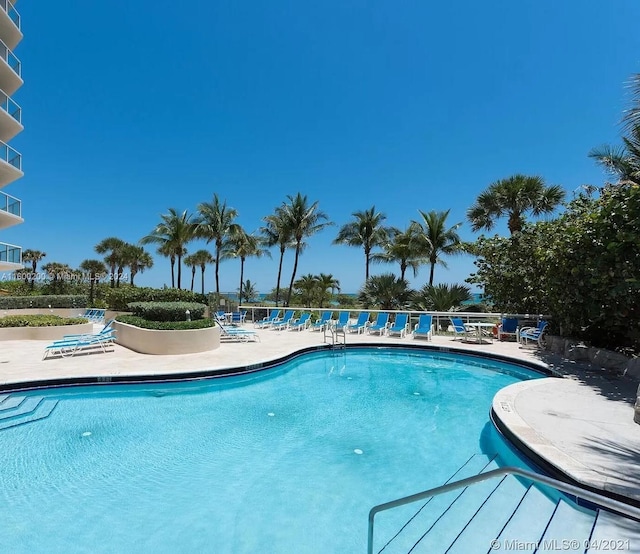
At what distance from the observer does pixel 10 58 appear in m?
18.8

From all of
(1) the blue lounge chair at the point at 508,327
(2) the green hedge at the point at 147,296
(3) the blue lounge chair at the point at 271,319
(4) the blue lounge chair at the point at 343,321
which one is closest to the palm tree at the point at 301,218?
(3) the blue lounge chair at the point at 271,319

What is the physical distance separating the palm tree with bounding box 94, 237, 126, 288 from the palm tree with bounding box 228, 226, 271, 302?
54.2ft

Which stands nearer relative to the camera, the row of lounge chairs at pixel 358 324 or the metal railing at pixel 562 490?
the metal railing at pixel 562 490

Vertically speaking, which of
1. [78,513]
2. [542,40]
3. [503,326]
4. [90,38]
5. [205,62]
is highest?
[90,38]

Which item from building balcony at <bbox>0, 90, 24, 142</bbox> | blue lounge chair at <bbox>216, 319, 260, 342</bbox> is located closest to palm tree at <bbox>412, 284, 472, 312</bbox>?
blue lounge chair at <bbox>216, 319, 260, 342</bbox>

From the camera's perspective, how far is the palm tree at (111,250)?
38250mm

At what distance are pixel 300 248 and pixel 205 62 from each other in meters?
13.5

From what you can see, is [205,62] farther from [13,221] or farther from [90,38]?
[13,221]

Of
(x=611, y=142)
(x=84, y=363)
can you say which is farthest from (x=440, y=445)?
(x=611, y=142)

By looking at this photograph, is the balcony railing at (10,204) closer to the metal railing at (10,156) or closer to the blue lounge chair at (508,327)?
the metal railing at (10,156)

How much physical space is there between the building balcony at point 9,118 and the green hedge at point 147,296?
10.7 meters

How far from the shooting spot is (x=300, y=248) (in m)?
26.3

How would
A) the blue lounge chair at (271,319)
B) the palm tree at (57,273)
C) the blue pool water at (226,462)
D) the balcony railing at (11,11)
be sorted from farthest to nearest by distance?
the palm tree at (57,273), the balcony railing at (11,11), the blue lounge chair at (271,319), the blue pool water at (226,462)

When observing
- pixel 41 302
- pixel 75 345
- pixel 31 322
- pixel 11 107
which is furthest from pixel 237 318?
pixel 11 107
